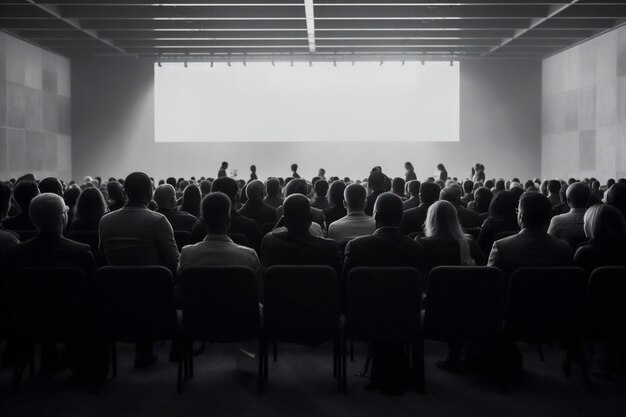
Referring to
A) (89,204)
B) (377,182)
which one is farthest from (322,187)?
(89,204)

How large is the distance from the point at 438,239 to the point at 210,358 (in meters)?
1.87

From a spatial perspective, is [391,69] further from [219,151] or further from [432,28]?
[219,151]

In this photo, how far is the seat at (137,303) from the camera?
12.0ft

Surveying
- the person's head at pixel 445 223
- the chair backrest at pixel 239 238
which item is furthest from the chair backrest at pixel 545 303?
the chair backrest at pixel 239 238

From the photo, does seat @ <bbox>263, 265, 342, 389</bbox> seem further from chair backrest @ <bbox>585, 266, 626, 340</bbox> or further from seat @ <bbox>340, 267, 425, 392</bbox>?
chair backrest @ <bbox>585, 266, 626, 340</bbox>

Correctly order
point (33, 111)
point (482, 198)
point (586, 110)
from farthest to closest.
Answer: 1. point (33, 111)
2. point (586, 110)
3. point (482, 198)

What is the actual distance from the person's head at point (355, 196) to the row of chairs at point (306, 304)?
1702mm

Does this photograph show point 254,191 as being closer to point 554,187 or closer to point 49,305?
point 49,305

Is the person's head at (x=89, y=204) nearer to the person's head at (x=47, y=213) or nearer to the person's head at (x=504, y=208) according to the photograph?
the person's head at (x=47, y=213)

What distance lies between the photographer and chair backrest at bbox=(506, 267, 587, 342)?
12.1ft

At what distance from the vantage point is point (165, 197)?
19.4ft

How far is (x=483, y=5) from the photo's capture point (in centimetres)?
1481

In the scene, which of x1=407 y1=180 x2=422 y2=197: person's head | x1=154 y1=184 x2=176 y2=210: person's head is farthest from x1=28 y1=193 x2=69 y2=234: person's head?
x1=407 y1=180 x2=422 y2=197: person's head

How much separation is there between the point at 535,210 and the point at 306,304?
1.61 m
